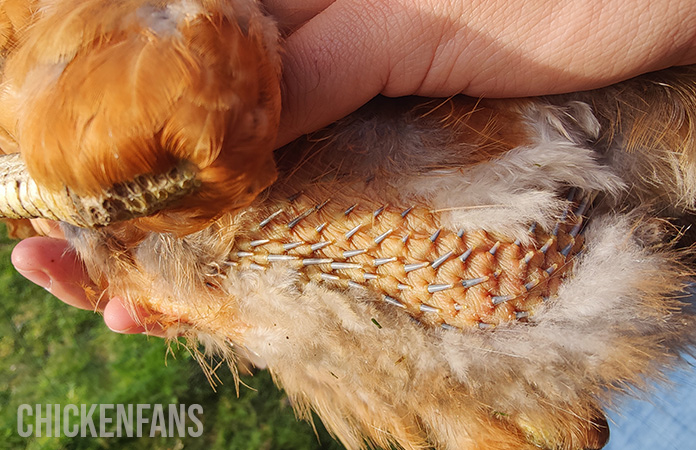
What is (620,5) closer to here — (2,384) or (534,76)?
(534,76)

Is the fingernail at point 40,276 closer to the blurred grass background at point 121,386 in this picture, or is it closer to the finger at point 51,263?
the finger at point 51,263

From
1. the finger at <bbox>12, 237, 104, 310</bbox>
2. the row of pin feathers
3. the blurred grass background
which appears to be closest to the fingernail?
the finger at <bbox>12, 237, 104, 310</bbox>

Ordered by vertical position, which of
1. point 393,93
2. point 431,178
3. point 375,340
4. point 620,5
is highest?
point 620,5

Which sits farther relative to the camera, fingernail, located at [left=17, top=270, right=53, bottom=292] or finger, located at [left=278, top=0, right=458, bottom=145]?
fingernail, located at [left=17, top=270, right=53, bottom=292]

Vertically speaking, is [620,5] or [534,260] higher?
[620,5]

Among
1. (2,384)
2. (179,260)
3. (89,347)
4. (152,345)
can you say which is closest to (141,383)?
(152,345)

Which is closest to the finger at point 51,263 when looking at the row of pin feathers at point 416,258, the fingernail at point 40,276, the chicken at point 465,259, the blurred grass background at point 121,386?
the fingernail at point 40,276

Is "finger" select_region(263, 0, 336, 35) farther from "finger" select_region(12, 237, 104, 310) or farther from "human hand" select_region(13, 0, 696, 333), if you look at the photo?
"finger" select_region(12, 237, 104, 310)

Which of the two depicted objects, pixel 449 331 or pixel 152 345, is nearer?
pixel 449 331
